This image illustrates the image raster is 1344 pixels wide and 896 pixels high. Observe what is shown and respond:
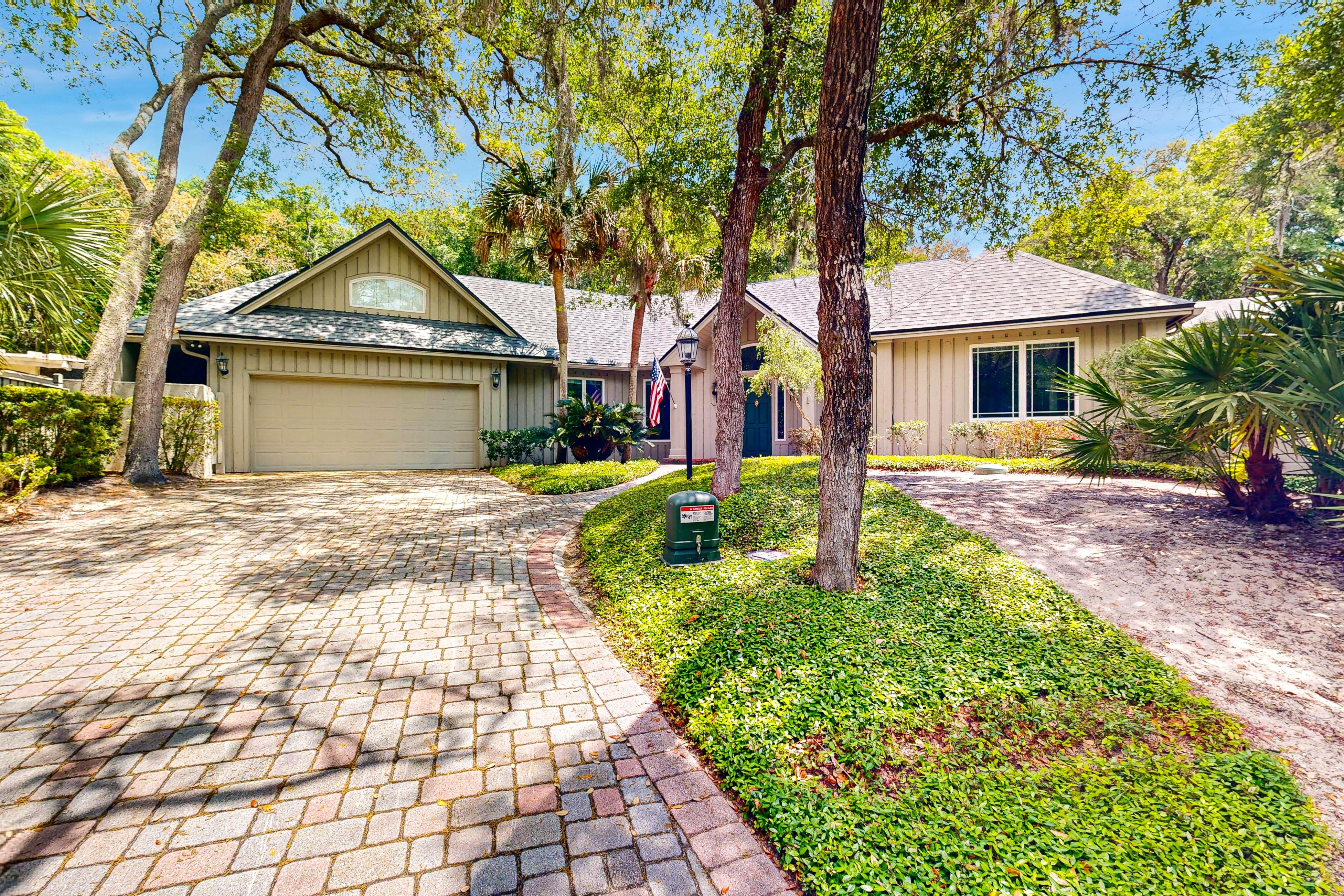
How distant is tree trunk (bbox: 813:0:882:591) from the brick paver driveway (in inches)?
73.7

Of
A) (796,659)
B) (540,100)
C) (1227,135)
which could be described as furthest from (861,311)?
(1227,135)

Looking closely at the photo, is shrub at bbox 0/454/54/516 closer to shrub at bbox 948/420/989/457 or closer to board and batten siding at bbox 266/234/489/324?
board and batten siding at bbox 266/234/489/324

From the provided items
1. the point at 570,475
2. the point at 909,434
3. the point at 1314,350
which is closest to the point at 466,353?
the point at 570,475

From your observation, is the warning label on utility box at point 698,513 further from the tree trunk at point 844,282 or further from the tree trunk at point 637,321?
the tree trunk at point 637,321

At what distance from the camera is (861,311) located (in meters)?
3.98

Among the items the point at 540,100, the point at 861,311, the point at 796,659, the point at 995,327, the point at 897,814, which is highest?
the point at 540,100

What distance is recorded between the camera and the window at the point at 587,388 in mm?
16359

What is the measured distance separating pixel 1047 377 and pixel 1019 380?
50 centimetres

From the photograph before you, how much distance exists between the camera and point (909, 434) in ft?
40.5

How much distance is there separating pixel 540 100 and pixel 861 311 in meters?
9.21

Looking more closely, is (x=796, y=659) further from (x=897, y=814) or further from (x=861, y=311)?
(x=861, y=311)

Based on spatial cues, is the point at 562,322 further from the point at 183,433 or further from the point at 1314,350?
the point at 1314,350

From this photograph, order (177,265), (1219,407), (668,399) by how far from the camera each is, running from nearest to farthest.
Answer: (1219,407)
(177,265)
(668,399)

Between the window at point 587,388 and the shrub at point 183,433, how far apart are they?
26.9 feet
